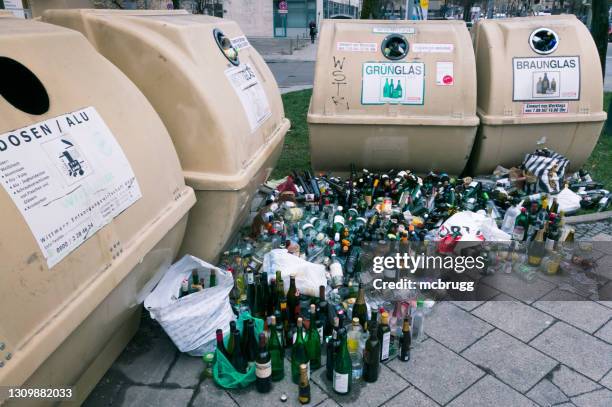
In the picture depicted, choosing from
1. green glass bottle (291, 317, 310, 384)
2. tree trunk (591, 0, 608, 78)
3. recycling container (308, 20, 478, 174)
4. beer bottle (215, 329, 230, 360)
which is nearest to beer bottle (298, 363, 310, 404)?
green glass bottle (291, 317, 310, 384)

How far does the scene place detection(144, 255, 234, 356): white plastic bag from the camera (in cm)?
321

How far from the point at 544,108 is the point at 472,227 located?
7.07 ft

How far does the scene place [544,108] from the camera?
580cm

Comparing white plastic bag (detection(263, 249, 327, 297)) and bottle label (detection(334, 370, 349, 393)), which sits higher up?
white plastic bag (detection(263, 249, 327, 297))

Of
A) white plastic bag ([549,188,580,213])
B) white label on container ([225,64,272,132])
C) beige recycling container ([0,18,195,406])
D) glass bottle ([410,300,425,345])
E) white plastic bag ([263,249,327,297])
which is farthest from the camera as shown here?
white plastic bag ([549,188,580,213])

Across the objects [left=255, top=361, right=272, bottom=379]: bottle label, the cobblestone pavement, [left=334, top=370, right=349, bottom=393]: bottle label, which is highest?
[left=255, top=361, right=272, bottom=379]: bottle label

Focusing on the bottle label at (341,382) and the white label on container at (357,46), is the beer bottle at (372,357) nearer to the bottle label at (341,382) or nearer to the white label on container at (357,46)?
the bottle label at (341,382)

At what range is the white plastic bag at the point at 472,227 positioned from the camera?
Answer: 4652mm

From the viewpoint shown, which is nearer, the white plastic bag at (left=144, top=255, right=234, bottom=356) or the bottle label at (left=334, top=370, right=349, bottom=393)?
the bottle label at (left=334, top=370, right=349, bottom=393)

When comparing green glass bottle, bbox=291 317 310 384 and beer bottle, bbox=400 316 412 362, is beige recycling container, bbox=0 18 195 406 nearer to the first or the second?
green glass bottle, bbox=291 317 310 384

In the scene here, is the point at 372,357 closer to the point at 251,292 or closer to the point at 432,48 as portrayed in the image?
the point at 251,292

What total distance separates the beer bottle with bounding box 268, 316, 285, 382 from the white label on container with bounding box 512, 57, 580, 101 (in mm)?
4316

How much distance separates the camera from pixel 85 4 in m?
4.16

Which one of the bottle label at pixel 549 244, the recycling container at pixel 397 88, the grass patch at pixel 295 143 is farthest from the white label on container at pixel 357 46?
the bottle label at pixel 549 244
